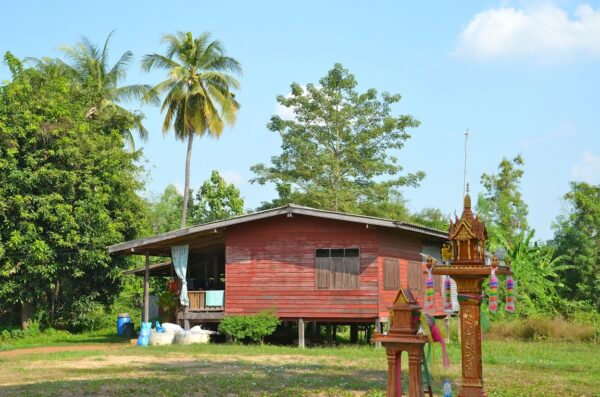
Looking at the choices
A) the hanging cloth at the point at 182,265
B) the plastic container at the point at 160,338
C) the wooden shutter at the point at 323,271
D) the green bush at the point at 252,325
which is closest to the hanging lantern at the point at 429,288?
the wooden shutter at the point at 323,271

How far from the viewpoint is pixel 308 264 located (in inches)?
870

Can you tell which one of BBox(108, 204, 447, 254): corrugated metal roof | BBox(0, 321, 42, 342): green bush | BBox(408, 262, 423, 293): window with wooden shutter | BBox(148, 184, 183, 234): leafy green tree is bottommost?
BBox(0, 321, 42, 342): green bush

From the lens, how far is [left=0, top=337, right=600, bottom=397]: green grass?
37.8 ft

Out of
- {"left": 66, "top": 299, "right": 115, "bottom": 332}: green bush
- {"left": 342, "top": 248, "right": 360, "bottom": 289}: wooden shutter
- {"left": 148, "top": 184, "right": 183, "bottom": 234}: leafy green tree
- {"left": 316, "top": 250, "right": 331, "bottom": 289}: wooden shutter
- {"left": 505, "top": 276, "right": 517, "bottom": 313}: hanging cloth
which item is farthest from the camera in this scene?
{"left": 148, "top": 184, "right": 183, "bottom": 234}: leafy green tree

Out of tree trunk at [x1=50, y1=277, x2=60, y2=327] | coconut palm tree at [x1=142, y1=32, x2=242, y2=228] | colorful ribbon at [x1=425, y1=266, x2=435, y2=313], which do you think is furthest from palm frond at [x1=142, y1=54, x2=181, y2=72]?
colorful ribbon at [x1=425, y1=266, x2=435, y2=313]

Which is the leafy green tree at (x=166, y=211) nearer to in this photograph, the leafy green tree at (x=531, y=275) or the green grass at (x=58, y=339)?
the green grass at (x=58, y=339)

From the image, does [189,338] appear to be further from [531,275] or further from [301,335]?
[531,275]

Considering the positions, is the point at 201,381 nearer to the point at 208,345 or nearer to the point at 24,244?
the point at 208,345

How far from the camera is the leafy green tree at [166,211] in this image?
5217 centimetres

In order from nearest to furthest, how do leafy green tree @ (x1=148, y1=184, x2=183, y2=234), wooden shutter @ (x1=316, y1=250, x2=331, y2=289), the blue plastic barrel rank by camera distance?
wooden shutter @ (x1=316, y1=250, x2=331, y2=289), the blue plastic barrel, leafy green tree @ (x1=148, y1=184, x2=183, y2=234)

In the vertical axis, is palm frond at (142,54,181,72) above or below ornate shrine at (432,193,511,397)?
above

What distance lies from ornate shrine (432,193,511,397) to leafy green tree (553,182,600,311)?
2744 centimetres

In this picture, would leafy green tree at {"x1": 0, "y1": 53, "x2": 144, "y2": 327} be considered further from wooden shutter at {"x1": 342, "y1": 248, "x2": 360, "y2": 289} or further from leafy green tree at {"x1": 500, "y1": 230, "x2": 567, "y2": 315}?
leafy green tree at {"x1": 500, "y1": 230, "x2": 567, "y2": 315}

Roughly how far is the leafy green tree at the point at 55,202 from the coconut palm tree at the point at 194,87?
21.4ft
